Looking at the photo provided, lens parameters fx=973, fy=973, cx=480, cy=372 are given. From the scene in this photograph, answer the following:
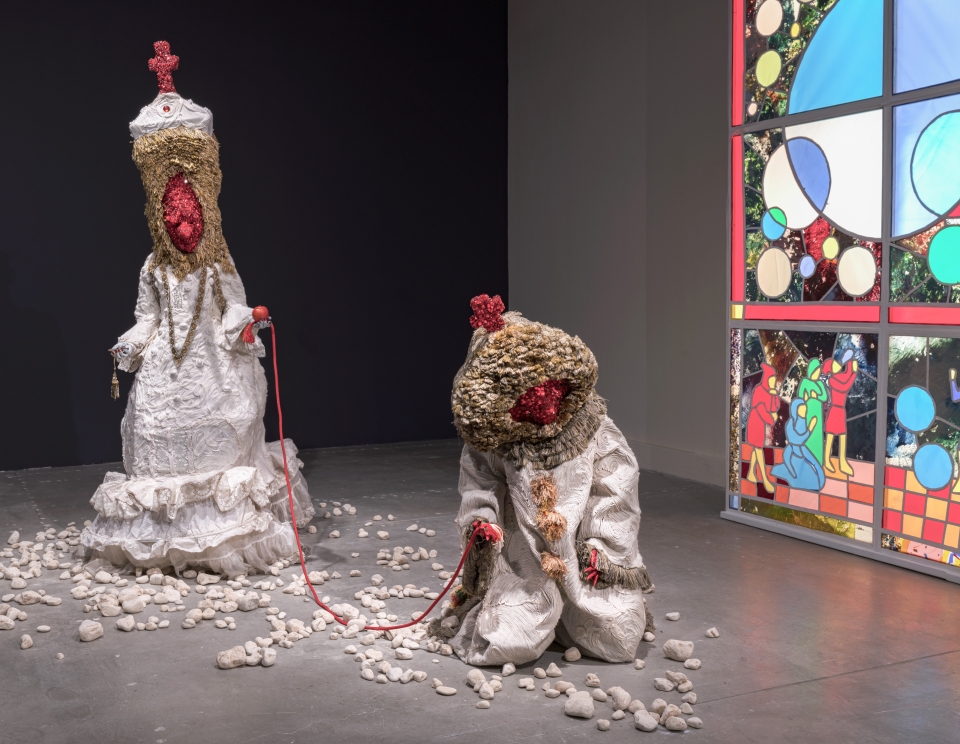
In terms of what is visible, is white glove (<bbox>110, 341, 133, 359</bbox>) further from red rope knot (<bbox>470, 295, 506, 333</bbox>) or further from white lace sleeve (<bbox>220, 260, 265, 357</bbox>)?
red rope knot (<bbox>470, 295, 506, 333</bbox>)

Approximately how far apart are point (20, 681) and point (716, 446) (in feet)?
12.5

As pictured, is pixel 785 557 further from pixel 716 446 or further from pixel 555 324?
pixel 555 324

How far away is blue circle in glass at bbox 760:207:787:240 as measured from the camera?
171 inches

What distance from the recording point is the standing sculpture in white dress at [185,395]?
12.6 feet

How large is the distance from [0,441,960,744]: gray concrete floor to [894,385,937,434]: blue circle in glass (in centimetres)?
58

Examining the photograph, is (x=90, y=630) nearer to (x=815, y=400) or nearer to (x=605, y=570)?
(x=605, y=570)

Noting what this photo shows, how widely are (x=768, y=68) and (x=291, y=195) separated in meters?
3.42

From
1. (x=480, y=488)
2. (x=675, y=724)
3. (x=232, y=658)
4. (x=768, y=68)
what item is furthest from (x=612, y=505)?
(x=768, y=68)

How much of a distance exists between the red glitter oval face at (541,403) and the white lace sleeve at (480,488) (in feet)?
0.67

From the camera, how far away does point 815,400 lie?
4230 mm

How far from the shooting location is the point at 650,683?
271 cm

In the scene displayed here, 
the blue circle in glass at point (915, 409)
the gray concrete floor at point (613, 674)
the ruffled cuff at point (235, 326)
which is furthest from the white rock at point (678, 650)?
the ruffled cuff at point (235, 326)

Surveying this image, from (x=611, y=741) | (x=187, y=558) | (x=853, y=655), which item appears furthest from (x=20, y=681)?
(x=853, y=655)

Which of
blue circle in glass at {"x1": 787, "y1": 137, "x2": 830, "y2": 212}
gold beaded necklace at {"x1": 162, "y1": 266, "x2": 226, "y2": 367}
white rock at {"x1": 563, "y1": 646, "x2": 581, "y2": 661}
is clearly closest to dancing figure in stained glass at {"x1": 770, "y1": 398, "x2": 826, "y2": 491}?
blue circle in glass at {"x1": 787, "y1": 137, "x2": 830, "y2": 212}
